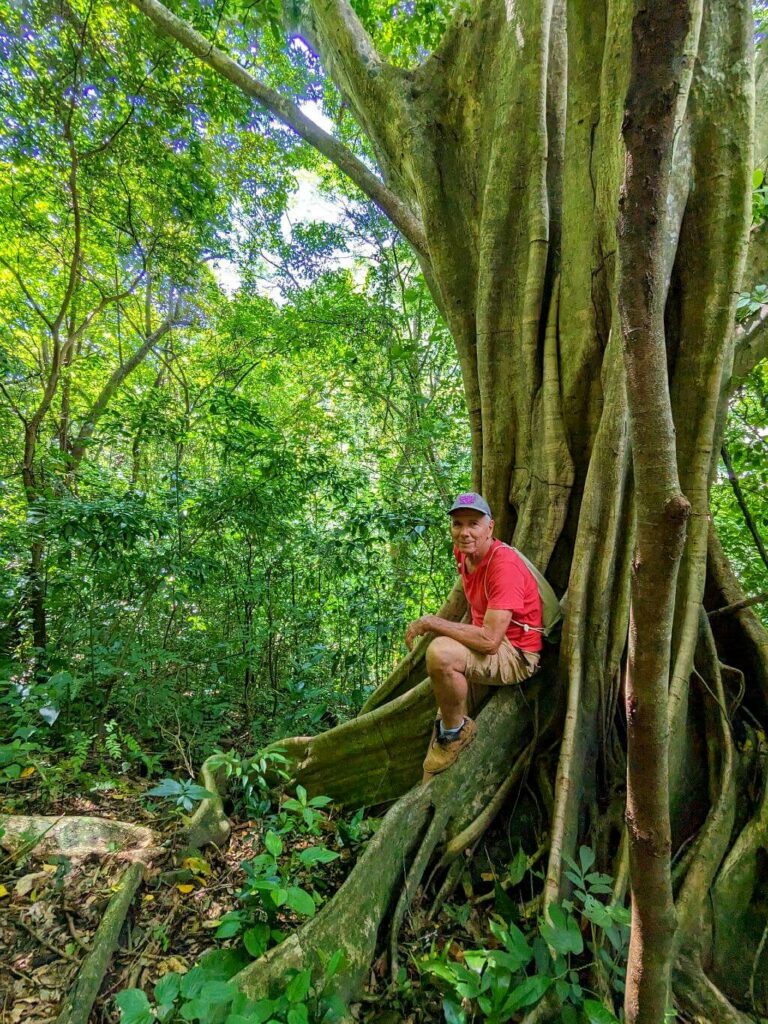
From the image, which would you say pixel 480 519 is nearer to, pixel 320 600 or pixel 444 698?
pixel 444 698

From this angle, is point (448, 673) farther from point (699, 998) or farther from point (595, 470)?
point (699, 998)

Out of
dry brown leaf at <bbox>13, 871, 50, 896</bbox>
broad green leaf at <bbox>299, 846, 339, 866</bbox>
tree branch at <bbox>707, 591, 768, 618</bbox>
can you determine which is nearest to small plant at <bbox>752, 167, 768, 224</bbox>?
tree branch at <bbox>707, 591, 768, 618</bbox>

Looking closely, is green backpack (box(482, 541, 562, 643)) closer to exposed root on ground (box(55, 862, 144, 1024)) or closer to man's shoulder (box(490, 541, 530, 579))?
man's shoulder (box(490, 541, 530, 579))

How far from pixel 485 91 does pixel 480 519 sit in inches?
120

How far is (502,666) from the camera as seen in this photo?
2494mm

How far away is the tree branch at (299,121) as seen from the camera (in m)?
3.96

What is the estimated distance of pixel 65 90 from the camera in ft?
15.0

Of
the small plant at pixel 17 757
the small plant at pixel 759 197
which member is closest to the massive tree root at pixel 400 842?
the small plant at pixel 17 757

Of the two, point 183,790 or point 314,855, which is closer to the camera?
point 314,855

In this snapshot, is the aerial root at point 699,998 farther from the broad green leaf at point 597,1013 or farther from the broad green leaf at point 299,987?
the broad green leaf at point 299,987

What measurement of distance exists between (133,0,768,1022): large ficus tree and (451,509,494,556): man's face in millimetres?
322

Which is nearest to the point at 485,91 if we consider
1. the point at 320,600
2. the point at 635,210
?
the point at 635,210

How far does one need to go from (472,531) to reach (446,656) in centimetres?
67

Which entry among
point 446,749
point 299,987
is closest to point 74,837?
point 299,987
